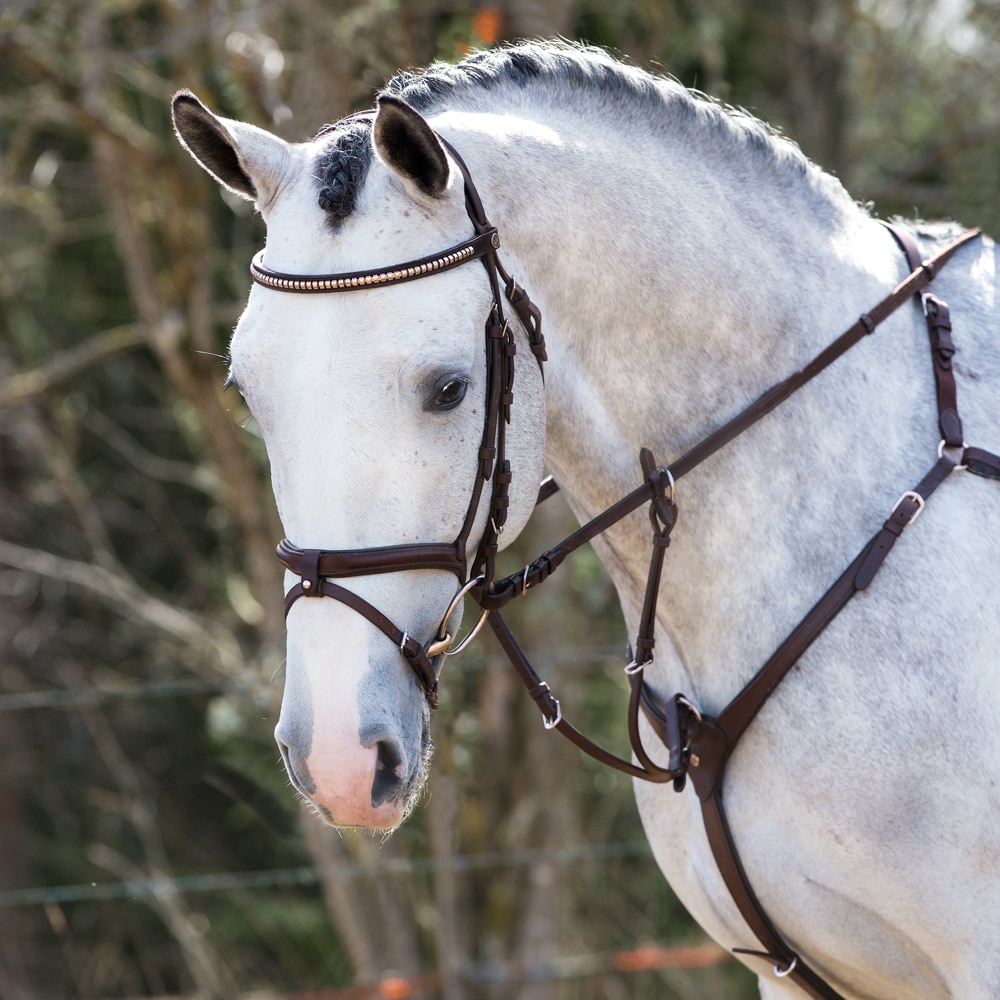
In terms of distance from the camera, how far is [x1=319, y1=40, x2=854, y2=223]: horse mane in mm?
2059

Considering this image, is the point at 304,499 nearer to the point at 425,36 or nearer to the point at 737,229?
the point at 737,229

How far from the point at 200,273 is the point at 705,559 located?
137 inches

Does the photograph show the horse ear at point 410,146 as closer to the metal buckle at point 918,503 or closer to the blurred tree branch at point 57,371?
the metal buckle at point 918,503

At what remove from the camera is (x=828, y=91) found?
6.24 m

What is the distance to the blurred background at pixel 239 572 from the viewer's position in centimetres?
437

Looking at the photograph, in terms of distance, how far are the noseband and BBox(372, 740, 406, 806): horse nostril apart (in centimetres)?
13

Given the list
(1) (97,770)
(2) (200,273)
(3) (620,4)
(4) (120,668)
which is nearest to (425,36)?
(2) (200,273)

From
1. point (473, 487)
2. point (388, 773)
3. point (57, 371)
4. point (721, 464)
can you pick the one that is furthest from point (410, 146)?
point (57, 371)

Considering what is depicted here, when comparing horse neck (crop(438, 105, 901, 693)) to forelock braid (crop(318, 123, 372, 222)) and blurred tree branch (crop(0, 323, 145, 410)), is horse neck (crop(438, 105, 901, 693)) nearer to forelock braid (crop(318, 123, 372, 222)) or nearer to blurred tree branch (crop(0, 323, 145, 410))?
forelock braid (crop(318, 123, 372, 222))

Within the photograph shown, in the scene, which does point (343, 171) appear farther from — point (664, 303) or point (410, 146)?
point (664, 303)

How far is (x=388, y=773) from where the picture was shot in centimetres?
171

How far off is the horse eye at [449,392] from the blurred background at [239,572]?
1331mm

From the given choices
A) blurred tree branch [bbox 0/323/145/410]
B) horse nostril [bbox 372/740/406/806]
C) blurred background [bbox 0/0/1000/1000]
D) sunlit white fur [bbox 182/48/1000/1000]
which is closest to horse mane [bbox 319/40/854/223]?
sunlit white fur [bbox 182/48/1000/1000]

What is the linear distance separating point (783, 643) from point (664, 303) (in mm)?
651
